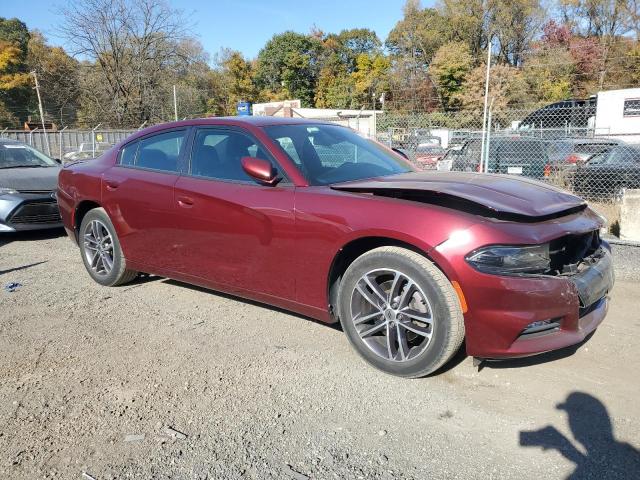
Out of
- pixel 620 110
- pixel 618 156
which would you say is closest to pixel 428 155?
pixel 618 156

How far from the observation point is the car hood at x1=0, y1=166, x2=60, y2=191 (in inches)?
301

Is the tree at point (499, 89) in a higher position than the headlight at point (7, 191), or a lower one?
higher

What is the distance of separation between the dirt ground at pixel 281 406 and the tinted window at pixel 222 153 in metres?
1.20

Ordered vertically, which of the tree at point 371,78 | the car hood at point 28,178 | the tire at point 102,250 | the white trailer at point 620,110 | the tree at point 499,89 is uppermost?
the tree at point 371,78

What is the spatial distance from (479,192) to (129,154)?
337 cm

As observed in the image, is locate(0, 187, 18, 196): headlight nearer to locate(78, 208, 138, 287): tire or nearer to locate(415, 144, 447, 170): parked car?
locate(78, 208, 138, 287): tire

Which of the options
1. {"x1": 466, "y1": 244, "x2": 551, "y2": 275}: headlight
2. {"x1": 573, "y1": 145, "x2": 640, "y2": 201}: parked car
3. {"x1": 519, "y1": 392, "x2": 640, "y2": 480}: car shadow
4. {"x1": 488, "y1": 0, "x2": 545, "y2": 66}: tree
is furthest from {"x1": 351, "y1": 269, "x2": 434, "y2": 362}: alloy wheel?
{"x1": 488, "y1": 0, "x2": 545, "y2": 66}: tree

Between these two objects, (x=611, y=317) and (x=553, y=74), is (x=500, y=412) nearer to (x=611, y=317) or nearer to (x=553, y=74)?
(x=611, y=317)

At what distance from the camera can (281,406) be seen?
9.77ft

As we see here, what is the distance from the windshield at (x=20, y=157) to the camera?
858cm

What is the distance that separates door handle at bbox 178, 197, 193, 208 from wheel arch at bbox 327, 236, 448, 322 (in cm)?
141

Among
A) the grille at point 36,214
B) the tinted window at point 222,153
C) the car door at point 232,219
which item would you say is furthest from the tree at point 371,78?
the car door at point 232,219

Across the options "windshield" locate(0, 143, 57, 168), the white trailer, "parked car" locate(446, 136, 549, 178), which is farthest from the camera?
the white trailer

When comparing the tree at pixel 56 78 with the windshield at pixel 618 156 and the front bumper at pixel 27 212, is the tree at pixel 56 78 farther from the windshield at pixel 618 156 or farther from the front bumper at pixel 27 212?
the windshield at pixel 618 156
